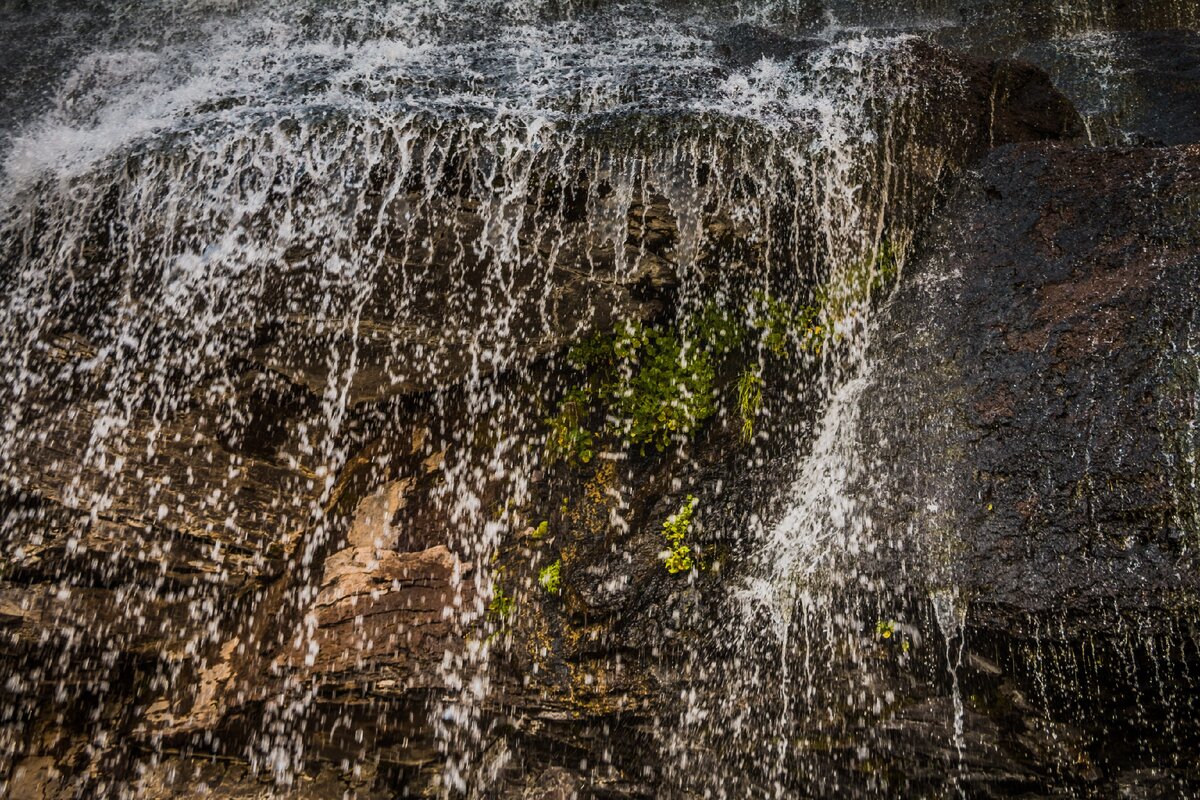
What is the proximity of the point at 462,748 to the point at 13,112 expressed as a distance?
21.5 ft

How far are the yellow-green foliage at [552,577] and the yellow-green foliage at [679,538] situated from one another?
0.72m

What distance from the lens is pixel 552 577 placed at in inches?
180

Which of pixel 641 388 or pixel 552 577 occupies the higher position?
pixel 641 388

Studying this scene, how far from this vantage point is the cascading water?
4426 millimetres

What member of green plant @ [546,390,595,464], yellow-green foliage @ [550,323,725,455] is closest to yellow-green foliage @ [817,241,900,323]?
yellow-green foliage @ [550,323,725,455]

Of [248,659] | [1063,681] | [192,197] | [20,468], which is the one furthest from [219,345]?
[1063,681]

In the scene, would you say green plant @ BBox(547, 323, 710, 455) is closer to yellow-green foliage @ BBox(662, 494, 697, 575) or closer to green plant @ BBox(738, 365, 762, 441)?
green plant @ BBox(738, 365, 762, 441)

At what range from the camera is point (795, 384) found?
181 inches

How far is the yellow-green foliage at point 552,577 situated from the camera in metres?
4.52

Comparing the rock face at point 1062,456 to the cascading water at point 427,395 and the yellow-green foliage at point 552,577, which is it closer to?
the cascading water at point 427,395

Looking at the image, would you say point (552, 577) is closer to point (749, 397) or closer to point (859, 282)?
point (749, 397)

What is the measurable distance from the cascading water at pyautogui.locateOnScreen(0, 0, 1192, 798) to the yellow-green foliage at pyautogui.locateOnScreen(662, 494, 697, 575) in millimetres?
20

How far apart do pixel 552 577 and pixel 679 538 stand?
34.8 inches

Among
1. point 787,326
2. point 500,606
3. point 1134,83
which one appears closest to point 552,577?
point 500,606
